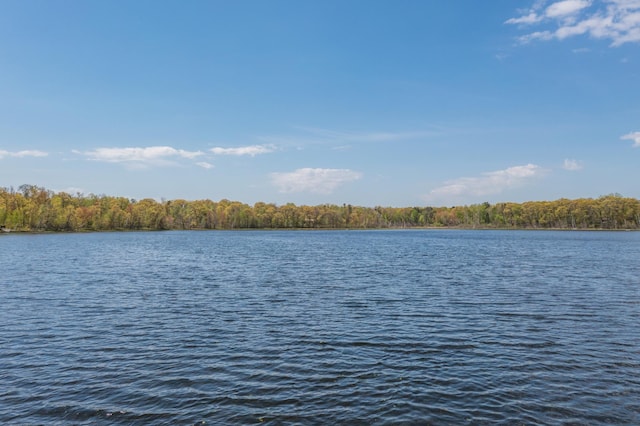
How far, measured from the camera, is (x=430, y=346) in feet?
70.4

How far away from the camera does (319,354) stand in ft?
66.0

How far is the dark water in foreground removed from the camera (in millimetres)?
14375

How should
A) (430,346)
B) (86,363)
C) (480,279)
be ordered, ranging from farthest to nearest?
1. (480,279)
2. (430,346)
3. (86,363)

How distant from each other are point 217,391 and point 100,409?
392 centimetres

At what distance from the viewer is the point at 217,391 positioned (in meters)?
15.9

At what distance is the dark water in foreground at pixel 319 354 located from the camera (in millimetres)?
14375

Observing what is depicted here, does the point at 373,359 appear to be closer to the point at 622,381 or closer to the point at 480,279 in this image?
the point at 622,381

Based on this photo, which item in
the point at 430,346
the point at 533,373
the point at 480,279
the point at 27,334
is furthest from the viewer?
the point at 480,279

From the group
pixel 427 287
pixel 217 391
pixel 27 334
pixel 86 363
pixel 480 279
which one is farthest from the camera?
pixel 480 279

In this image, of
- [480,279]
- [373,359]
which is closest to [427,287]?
[480,279]

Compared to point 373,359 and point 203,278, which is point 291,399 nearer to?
point 373,359

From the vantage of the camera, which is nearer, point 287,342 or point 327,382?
point 327,382

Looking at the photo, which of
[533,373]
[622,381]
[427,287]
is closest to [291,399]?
[533,373]

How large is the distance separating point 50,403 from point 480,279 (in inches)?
1621
